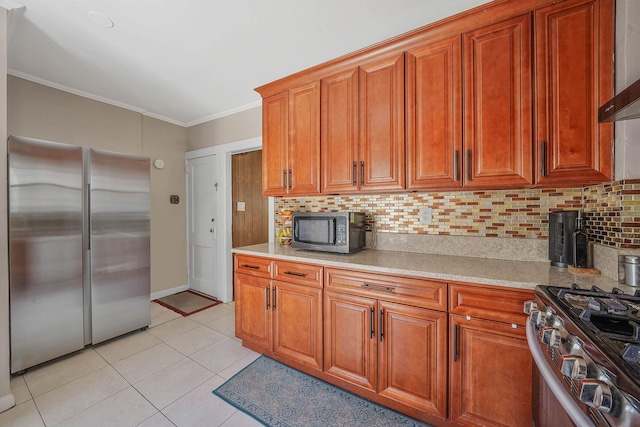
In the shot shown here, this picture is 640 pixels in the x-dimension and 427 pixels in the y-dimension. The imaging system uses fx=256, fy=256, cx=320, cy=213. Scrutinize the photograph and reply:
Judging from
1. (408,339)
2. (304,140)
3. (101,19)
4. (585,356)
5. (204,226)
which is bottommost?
(408,339)

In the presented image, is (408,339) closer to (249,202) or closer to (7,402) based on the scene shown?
(7,402)

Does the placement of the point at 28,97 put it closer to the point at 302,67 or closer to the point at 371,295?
the point at 302,67

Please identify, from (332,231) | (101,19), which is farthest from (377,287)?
(101,19)

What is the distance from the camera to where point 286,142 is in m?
2.33

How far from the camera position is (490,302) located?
4.26 feet

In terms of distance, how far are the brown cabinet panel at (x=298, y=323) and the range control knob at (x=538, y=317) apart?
3.90ft

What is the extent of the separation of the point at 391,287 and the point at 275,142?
164 centimetres

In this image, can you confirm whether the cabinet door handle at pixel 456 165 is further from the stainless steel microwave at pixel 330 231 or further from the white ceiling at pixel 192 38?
the white ceiling at pixel 192 38

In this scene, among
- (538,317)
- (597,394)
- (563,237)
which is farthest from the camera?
(563,237)

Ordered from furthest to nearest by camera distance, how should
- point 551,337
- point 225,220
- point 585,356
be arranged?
point 225,220
point 551,337
point 585,356

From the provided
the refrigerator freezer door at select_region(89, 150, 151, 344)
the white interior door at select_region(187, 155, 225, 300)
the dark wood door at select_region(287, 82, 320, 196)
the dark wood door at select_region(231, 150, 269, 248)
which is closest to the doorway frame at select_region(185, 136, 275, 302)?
the white interior door at select_region(187, 155, 225, 300)

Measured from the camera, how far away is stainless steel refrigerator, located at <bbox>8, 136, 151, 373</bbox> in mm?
1920

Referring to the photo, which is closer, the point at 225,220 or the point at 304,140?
the point at 304,140

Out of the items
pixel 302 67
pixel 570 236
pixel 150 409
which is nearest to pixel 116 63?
pixel 302 67
